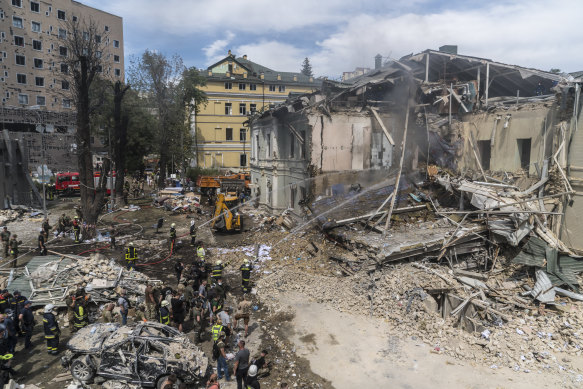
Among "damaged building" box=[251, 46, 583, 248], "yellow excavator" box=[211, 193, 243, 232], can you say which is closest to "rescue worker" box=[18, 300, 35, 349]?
"yellow excavator" box=[211, 193, 243, 232]

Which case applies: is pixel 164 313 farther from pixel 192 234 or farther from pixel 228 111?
pixel 228 111

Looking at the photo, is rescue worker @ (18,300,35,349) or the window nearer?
rescue worker @ (18,300,35,349)

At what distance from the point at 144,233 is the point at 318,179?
11.3 metres

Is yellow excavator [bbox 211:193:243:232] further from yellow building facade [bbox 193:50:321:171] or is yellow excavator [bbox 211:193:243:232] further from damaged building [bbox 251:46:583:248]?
yellow building facade [bbox 193:50:321:171]

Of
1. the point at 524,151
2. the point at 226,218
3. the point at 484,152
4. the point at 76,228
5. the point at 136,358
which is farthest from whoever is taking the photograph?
the point at 226,218

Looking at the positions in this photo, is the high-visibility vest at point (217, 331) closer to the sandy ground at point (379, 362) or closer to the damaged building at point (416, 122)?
the sandy ground at point (379, 362)

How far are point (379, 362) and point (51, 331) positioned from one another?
330 inches

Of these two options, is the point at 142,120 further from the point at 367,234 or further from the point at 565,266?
the point at 565,266

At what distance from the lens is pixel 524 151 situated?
15.2 meters

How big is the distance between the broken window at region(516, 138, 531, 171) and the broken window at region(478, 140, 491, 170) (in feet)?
5.35

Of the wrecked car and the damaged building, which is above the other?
the damaged building

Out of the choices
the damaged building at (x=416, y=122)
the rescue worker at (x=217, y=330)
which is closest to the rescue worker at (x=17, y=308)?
the rescue worker at (x=217, y=330)

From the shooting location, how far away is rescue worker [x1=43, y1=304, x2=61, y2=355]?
347 inches

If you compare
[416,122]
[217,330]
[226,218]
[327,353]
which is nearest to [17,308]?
[217,330]
